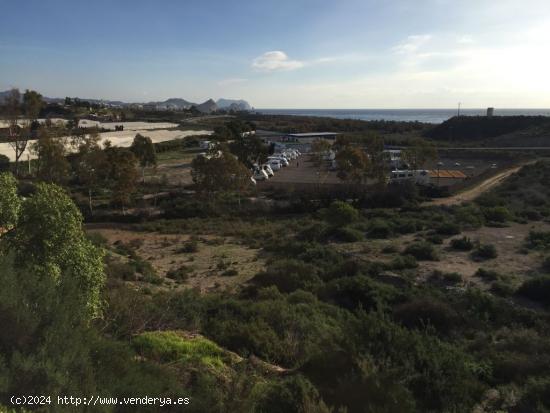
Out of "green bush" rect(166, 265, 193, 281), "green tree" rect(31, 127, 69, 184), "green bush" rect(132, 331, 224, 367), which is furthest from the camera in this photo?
"green tree" rect(31, 127, 69, 184)

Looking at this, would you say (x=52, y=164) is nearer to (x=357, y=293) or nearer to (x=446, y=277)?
(x=357, y=293)

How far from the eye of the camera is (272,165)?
5334 centimetres

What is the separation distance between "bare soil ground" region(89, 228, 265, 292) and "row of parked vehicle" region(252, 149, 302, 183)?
17754 millimetres

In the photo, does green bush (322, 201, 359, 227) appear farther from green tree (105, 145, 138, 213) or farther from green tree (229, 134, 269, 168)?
green tree (229, 134, 269, 168)

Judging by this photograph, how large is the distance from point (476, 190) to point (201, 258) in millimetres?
28437

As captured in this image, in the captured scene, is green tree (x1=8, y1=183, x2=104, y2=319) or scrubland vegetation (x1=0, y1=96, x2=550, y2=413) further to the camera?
green tree (x1=8, y1=183, x2=104, y2=319)

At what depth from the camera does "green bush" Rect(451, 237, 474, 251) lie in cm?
2109

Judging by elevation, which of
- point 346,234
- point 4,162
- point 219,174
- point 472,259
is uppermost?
point 219,174

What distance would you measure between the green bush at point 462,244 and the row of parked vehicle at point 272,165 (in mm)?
23856

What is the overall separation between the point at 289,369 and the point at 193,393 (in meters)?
3.00

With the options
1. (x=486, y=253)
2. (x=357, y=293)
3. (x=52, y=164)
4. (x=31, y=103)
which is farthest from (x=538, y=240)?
(x=31, y=103)

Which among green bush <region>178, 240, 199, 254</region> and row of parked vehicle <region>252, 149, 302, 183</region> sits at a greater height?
row of parked vehicle <region>252, 149, 302, 183</region>

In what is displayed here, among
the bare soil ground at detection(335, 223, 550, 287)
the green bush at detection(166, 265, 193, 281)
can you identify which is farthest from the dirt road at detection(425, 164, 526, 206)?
the green bush at detection(166, 265, 193, 281)

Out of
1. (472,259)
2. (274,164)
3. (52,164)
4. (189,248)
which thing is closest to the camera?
(472,259)
